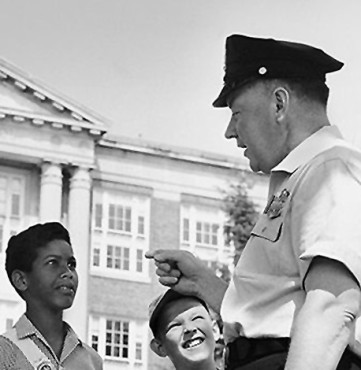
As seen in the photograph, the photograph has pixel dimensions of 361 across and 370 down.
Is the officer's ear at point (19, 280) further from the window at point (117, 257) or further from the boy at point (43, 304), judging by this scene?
the window at point (117, 257)

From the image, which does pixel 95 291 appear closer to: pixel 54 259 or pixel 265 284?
pixel 54 259

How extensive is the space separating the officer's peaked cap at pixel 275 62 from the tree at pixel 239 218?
86.0 feet

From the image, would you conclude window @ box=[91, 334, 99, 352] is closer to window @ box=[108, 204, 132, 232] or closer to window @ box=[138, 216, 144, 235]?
window @ box=[108, 204, 132, 232]

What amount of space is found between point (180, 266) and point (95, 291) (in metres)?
28.5

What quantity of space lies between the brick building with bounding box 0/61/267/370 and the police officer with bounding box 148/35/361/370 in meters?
27.3

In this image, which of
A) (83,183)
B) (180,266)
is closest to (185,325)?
(180,266)

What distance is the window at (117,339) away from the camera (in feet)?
102

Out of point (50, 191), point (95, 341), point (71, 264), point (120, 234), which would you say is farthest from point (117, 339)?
point (71, 264)

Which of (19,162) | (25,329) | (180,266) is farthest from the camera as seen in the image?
(19,162)

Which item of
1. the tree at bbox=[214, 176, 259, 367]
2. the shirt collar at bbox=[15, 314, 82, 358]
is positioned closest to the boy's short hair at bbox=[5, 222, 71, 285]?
the shirt collar at bbox=[15, 314, 82, 358]

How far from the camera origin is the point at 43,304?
4.30 meters

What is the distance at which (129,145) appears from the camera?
3191 centimetres

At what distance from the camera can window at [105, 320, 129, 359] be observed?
102ft

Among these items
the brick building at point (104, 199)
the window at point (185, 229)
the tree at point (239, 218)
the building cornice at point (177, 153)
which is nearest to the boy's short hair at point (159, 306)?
the tree at point (239, 218)
